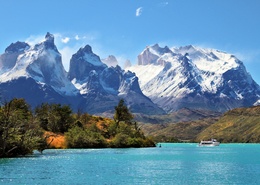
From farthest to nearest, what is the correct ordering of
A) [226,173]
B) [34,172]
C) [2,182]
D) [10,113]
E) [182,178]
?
[10,113]
[226,173]
[34,172]
[182,178]
[2,182]

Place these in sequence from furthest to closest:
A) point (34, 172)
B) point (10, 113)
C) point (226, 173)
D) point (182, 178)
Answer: point (10, 113)
point (226, 173)
point (34, 172)
point (182, 178)

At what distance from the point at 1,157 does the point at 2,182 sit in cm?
5408

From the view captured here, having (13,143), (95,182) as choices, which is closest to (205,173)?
(95,182)

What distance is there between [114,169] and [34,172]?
722 inches

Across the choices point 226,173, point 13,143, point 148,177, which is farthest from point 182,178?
point 13,143

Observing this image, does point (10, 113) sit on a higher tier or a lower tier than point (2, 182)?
higher

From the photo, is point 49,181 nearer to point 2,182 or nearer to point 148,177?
point 2,182

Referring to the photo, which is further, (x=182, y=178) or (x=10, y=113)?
(x=10, y=113)

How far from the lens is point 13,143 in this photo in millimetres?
123812

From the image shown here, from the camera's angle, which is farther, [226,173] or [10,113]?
[10,113]

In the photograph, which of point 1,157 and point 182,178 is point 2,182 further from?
point 1,157

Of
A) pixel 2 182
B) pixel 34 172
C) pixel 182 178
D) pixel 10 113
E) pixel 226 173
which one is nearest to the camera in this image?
pixel 2 182

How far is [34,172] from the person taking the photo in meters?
87.5

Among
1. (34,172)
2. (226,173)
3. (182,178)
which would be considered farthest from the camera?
(226,173)
